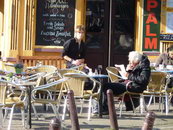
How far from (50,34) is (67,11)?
728 millimetres

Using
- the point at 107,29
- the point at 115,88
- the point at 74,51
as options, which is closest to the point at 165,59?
the point at 107,29

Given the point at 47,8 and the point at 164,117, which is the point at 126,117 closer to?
the point at 164,117

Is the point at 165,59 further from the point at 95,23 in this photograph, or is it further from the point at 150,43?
the point at 95,23

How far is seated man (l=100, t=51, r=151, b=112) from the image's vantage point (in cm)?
977

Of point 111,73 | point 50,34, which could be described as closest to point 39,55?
point 50,34

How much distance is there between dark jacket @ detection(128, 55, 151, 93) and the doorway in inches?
142

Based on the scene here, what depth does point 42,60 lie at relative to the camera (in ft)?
42.3

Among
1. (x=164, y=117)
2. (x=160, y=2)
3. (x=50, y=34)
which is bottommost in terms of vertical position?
(x=164, y=117)

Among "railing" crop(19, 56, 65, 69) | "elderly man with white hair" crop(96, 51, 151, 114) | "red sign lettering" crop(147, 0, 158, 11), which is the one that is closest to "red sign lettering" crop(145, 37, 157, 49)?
"red sign lettering" crop(147, 0, 158, 11)

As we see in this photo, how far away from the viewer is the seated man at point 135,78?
9766 millimetres

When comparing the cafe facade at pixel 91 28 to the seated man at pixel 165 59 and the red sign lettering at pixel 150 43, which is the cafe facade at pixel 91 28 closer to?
the red sign lettering at pixel 150 43

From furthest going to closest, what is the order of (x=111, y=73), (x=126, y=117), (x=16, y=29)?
(x=16, y=29) < (x=111, y=73) < (x=126, y=117)

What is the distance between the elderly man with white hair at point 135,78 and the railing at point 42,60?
326 centimetres

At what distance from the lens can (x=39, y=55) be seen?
13.0m
